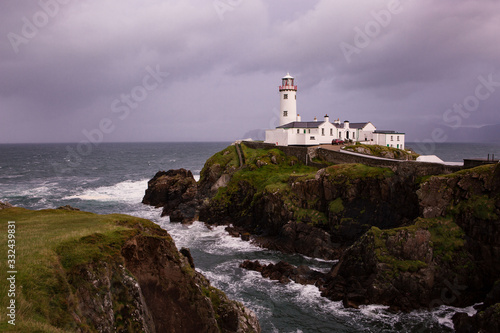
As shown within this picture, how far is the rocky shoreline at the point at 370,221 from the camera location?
29203 mm

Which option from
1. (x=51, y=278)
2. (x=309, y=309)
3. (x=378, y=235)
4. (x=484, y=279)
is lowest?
(x=309, y=309)

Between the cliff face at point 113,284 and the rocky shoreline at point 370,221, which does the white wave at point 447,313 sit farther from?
the cliff face at point 113,284

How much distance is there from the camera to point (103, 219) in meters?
24.1

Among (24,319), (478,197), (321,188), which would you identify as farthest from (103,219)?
(478,197)

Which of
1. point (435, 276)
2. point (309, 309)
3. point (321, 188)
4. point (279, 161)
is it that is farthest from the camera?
point (279, 161)

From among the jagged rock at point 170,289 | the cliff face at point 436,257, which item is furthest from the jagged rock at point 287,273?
the jagged rock at point 170,289

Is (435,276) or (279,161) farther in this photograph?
(279,161)

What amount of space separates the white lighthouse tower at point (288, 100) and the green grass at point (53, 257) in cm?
5629

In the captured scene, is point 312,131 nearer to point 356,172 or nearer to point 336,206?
point 356,172

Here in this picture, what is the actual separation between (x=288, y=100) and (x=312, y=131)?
34.8ft

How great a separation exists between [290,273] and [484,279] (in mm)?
16040

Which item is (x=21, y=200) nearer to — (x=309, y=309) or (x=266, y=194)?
(x=266, y=194)

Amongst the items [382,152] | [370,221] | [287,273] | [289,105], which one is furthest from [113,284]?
[289,105]

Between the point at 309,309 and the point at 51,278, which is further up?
the point at 51,278
